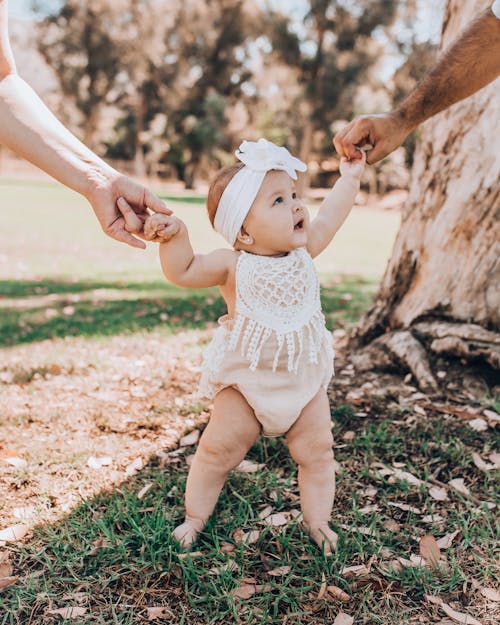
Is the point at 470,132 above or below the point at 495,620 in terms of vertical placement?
above

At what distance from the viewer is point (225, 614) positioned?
2061 millimetres

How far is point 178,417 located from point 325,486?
4.35 ft

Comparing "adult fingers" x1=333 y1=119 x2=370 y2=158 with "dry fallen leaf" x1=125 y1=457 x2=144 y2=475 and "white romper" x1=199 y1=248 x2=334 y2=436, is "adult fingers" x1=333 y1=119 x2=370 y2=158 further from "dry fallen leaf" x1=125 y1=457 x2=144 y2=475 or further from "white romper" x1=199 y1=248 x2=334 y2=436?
"dry fallen leaf" x1=125 y1=457 x2=144 y2=475

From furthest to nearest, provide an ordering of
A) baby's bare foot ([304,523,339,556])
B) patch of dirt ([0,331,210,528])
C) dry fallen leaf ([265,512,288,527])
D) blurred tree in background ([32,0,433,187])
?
blurred tree in background ([32,0,433,187])
patch of dirt ([0,331,210,528])
dry fallen leaf ([265,512,288,527])
baby's bare foot ([304,523,339,556])

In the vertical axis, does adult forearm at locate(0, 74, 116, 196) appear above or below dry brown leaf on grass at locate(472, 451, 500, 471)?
above

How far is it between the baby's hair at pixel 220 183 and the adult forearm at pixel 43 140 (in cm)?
46

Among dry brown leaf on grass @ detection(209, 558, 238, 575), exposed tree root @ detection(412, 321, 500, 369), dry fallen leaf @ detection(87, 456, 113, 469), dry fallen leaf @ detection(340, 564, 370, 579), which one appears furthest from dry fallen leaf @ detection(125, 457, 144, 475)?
exposed tree root @ detection(412, 321, 500, 369)

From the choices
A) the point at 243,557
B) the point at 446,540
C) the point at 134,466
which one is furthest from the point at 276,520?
the point at 134,466

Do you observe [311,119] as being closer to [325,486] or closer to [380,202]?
[380,202]

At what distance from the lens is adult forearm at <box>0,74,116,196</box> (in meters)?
2.42

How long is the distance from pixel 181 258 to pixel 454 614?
5.31 feet

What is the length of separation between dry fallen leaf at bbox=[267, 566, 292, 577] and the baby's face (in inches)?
49.4

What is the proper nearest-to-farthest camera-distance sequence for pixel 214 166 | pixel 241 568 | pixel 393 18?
pixel 241 568 < pixel 393 18 < pixel 214 166

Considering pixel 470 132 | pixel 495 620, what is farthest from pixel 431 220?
pixel 495 620
